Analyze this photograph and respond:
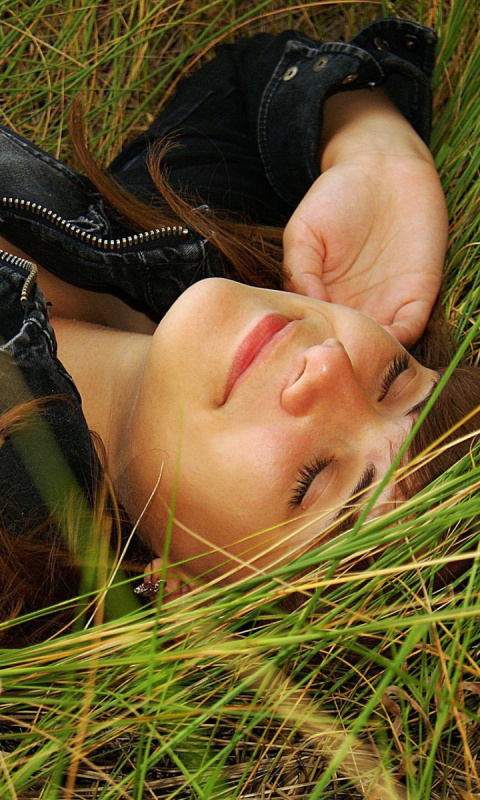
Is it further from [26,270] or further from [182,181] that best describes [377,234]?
[26,270]

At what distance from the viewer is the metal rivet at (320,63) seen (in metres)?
1.23

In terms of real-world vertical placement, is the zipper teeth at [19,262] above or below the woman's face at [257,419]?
above

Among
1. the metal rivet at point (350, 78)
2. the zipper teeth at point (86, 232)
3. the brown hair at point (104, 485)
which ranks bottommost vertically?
the brown hair at point (104, 485)

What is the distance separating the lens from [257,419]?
30.3 inches

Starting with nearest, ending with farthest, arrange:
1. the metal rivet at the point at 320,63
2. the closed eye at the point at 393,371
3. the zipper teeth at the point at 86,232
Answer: the closed eye at the point at 393,371, the zipper teeth at the point at 86,232, the metal rivet at the point at 320,63

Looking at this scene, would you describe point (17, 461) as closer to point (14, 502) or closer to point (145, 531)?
point (14, 502)

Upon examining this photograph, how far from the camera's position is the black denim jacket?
2.80 feet

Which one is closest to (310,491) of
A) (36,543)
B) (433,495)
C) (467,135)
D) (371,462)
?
(371,462)

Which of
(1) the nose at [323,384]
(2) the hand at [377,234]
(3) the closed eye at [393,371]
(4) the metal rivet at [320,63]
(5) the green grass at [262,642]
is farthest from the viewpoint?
(4) the metal rivet at [320,63]

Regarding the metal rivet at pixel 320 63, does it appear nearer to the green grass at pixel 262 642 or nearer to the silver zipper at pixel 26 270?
the green grass at pixel 262 642

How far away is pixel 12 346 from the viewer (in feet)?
2.68

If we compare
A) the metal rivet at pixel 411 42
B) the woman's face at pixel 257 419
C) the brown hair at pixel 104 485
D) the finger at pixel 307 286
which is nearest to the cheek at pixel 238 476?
the woman's face at pixel 257 419

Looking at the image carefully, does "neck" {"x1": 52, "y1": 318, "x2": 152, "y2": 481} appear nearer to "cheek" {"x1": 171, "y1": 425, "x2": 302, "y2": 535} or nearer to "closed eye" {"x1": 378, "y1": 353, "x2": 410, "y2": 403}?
"cheek" {"x1": 171, "y1": 425, "x2": 302, "y2": 535}

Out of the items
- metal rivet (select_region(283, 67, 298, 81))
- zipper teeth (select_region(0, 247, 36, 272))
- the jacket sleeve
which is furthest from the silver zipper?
metal rivet (select_region(283, 67, 298, 81))
